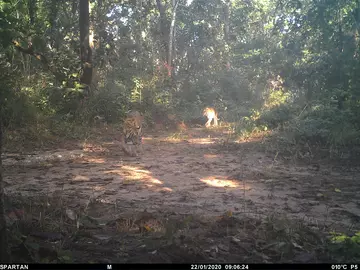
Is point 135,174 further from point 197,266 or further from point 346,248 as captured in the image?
point 346,248

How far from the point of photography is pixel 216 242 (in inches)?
137

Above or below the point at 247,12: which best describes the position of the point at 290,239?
below

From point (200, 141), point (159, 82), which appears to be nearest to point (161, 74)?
point (159, 82)

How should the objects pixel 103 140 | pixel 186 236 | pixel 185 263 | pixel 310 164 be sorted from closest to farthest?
pixel 185 263 < pixel 186 236 < pixel 310 164 < pixel 103 140

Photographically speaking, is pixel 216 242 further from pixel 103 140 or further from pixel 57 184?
pixel 103 140

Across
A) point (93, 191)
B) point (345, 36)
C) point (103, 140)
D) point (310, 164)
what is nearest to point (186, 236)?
point (93, 191)

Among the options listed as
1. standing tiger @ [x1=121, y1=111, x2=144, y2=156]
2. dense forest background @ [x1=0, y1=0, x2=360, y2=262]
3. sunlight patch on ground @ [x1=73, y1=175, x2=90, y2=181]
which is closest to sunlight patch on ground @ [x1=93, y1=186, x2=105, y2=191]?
sunlight patch on ground @ [x1=73, y1=175, x2=90, y2=181]

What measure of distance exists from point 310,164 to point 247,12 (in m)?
22.6

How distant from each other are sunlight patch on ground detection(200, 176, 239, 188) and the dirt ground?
0.07 ft

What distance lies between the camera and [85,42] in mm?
12344

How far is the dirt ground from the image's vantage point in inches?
128

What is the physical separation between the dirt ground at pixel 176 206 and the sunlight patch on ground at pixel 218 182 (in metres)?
0.02

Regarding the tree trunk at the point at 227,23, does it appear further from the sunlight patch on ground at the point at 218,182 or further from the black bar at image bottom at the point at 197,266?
the black bar at image bottom at the point at 197,266

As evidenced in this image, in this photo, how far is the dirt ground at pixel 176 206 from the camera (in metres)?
3.24
